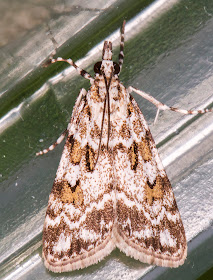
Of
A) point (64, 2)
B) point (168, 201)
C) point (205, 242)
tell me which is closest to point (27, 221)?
point (168, 201)

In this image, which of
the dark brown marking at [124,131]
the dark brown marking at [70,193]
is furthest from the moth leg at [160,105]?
the dark brown marking at [70,193]

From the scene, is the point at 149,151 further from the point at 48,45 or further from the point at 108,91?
the point at 48,45

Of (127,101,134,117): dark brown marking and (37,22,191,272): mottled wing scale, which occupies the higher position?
(127,101,134,117): dark brown marking

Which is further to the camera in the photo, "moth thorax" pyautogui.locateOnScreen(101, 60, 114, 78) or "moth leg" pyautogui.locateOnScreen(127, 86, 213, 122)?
"moth leg" pyautogui.locateOnScreen(127, 86, 213, 122)

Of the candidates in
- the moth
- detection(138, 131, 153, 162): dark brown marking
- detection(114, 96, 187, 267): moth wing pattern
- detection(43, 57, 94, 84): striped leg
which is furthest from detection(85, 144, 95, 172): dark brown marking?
detection(43, 57, 94, 84): striped leg

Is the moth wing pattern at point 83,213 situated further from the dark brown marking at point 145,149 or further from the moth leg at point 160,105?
the moth leg at point 160,105

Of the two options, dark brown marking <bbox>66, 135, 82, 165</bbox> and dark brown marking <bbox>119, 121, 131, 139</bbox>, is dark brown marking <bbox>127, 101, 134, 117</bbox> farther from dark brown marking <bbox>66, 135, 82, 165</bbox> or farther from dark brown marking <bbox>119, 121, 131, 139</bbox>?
dark brown marking <bbox>66, 135, 82, 165</bbox>
